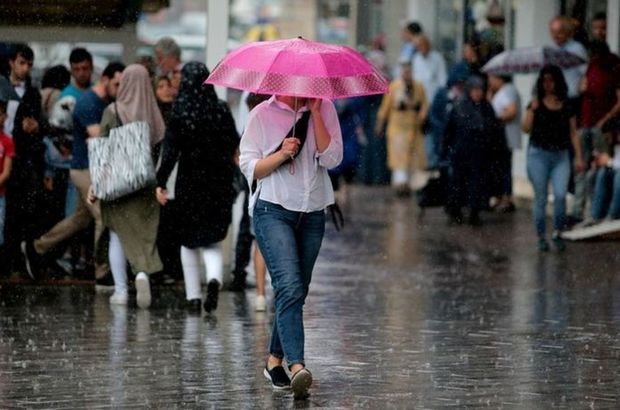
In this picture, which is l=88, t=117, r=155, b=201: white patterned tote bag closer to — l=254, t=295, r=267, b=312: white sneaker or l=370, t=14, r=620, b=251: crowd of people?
l=254, t=295, r=267, b=312: white sneaker

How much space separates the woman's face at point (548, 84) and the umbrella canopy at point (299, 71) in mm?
7723

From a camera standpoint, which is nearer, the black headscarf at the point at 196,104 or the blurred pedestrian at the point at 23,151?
the black headscarf at the point at 196,104

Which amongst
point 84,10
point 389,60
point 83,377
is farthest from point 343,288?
point 389,60

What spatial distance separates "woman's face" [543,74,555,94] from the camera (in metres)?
17.0

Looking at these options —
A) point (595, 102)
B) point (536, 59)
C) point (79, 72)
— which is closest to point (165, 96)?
point (79, 72)

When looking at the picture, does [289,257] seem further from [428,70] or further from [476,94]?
[428,70]

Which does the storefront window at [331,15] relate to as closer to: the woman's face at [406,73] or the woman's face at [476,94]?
the woman's face at [406,73]

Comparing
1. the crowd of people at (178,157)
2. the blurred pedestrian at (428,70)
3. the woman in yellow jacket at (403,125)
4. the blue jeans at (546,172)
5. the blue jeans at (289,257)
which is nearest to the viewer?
the blue jeans at (289,257)

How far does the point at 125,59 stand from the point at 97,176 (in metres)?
2.93

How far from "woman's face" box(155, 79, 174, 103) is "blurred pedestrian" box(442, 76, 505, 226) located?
7.86 m

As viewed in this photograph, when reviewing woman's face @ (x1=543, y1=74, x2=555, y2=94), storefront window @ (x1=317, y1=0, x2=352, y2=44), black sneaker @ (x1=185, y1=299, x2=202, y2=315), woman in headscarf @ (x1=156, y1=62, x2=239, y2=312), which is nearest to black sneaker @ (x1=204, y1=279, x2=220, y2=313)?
woman in headscarf @ (x1=156, y1=62, x2=239, y2=312)

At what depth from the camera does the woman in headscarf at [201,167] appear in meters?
12.3

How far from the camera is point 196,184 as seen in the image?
12336 millimetres

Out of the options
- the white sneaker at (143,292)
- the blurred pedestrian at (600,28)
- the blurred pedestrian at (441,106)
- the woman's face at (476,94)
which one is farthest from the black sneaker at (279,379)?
the blurred pedestrian at (441,106)
